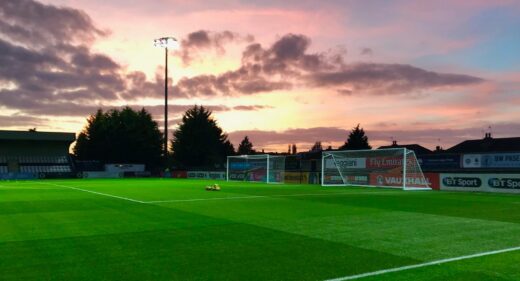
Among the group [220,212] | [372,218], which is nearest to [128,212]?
[220,212]

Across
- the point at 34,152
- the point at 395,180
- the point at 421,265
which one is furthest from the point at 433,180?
the point at 34,152

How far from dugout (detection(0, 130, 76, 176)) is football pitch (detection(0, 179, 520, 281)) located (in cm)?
6530

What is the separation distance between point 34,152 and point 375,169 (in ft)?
206

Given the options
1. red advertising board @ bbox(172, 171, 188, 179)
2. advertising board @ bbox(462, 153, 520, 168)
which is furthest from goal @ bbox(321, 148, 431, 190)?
red advertising board @ bbox(172, 171, 188, 179)

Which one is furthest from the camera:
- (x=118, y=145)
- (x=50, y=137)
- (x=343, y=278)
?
(x=118, y=145)

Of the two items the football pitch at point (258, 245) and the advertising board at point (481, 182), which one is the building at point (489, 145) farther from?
the football pitch at point (258, 245)

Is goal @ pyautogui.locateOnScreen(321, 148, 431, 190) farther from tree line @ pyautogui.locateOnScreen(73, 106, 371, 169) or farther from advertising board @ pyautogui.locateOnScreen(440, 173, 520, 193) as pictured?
tree line @ pyautogui.locateOnScreen(73, 106, 371, 169)

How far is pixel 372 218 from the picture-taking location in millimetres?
14180

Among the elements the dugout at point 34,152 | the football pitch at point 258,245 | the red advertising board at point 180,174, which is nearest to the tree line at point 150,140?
the dugout at point 34,152

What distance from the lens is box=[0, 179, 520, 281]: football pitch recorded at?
284 inches

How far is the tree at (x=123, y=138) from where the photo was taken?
90.1 meters

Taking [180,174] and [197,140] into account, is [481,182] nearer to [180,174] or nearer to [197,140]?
[180,174]

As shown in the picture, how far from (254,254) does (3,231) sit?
704 centimetres

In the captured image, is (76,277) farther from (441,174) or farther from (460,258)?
(441,174)
